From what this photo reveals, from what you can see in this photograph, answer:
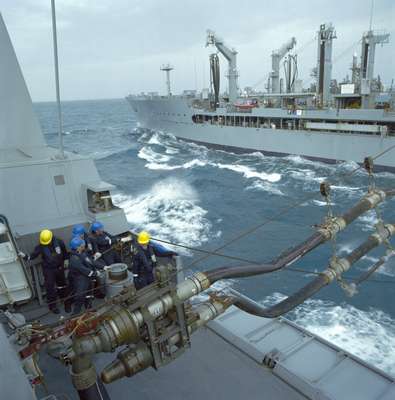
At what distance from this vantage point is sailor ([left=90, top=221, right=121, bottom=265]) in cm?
642

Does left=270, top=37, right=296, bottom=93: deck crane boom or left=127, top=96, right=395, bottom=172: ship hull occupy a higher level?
left=270, top=37, right=296, bottom=93: deck crane boom

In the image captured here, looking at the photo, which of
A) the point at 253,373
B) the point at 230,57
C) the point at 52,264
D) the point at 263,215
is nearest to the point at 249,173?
the point at 263,215

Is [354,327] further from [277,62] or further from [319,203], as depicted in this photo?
[277,62]

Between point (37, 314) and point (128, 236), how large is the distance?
2.28 m

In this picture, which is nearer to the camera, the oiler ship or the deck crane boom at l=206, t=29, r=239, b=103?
the oiler ship

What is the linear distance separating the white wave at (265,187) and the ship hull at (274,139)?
843 centimetres

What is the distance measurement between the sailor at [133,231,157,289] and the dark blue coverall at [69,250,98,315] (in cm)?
74

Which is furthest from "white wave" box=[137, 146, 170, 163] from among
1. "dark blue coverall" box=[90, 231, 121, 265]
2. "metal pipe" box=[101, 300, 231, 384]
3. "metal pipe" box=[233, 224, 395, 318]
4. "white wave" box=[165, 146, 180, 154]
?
"metal pipe" box=[101, 300, 231, 384]

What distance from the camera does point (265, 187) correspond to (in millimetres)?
24422

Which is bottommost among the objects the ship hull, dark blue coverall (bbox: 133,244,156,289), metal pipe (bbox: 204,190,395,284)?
the ship hull

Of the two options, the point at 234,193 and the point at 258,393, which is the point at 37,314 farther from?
the point at 234,193

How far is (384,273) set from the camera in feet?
39.2

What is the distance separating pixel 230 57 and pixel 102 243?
39.5 m

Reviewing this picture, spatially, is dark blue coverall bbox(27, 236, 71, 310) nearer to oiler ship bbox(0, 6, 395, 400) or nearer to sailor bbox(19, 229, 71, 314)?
sailor bbox(19, 229, 71, 314)
